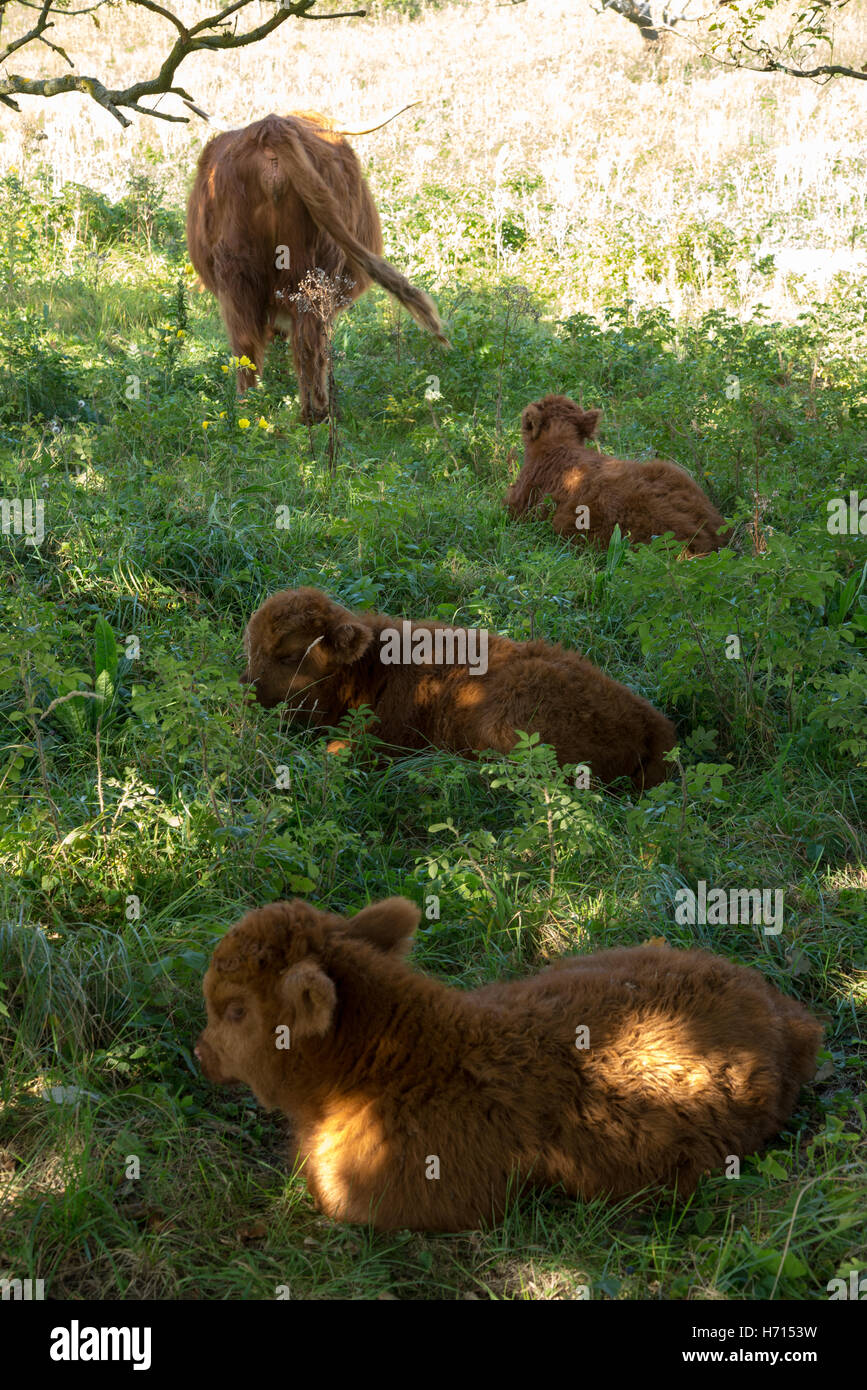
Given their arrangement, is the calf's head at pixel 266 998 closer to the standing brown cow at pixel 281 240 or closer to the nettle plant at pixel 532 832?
the nettle plant at pixel 532 832

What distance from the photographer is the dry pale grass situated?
11.4 metres

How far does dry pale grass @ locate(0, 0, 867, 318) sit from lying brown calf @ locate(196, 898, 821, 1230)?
643 cm

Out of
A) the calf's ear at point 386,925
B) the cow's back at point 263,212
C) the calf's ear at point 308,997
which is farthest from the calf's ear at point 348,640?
the cow's back at point 263,212

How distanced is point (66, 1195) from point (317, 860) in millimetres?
1462

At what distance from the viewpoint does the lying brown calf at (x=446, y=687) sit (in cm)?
A: 468

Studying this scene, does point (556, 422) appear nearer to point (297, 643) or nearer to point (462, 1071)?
point (297, 643)

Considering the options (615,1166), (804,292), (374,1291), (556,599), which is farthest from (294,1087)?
(804,292)

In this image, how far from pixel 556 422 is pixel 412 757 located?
304cm

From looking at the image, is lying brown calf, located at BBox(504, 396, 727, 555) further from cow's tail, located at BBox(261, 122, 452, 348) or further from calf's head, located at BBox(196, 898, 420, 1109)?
calf's head, located at BBox(196, 898, 420, 1109)

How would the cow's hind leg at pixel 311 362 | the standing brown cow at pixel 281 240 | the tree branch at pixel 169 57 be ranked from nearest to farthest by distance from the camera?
the tree branch at pixel 169 57 < the standing brown cow at pixel 281 240 < the cow's hind leg at pixel 311 362

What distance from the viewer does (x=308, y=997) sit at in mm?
2801

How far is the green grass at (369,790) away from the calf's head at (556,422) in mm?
491

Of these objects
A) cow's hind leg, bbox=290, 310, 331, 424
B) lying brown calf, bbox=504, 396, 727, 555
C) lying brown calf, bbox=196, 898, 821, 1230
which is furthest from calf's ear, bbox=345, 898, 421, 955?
cow's hind leg, bbox=290, 310, 331, 424

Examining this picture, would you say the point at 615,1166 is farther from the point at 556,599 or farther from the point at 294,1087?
the point at 556,599
